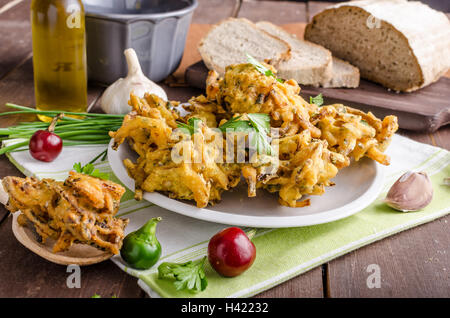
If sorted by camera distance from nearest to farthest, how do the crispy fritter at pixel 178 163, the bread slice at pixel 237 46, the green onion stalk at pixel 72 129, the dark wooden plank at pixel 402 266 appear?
the dark wooden plank at pixel 402 266
the crispy fritter at pixel 178 163
the green onion stalk at pixel 72 129
the bread slice at pixel 237 46

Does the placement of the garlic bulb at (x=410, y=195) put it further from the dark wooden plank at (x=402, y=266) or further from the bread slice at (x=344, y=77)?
the bread slice at (x=344, y=77)

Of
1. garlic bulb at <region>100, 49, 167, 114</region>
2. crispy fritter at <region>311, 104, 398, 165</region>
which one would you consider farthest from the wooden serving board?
crispy fritter at <region>311, 104, 398, 165</region>

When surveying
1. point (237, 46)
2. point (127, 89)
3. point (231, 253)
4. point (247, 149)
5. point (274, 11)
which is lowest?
point (274, 11)

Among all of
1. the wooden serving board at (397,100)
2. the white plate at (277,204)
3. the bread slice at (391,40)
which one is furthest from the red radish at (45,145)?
the bread slice at (391,40)

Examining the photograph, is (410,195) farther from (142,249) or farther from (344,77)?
(344,77)

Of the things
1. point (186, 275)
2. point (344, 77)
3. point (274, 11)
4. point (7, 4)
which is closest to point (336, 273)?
point (186, 275)

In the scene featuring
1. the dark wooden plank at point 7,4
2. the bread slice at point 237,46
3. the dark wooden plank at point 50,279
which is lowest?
the dark wooden plank at point 7,4

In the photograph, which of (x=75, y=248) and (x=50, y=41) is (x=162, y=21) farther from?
(x=75, y=248)

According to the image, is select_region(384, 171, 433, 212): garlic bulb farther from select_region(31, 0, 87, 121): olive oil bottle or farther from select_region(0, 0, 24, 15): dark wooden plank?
select_region(0, 0, 24, 15): dark wooden plank
